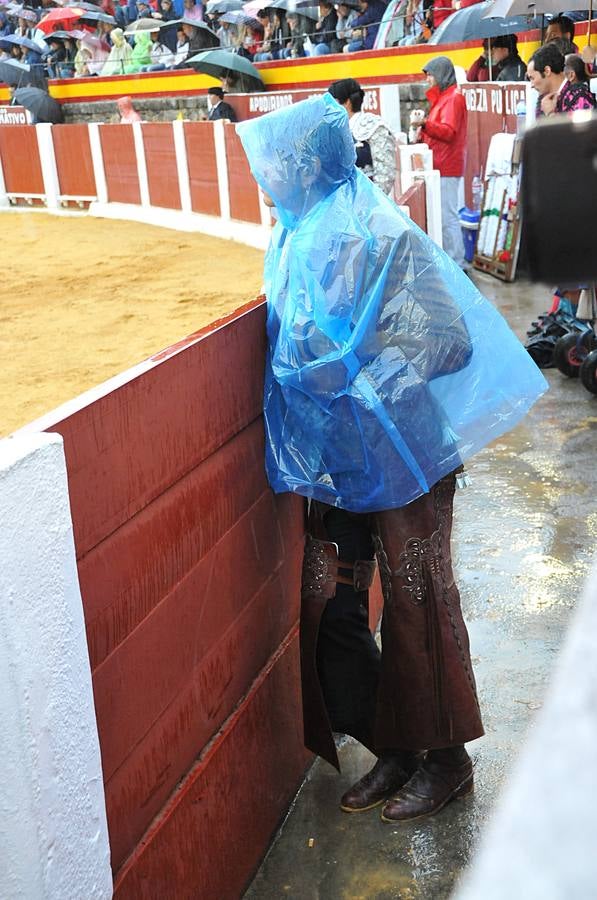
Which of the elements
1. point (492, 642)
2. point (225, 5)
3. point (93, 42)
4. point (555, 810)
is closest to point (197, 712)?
point (492, 642)

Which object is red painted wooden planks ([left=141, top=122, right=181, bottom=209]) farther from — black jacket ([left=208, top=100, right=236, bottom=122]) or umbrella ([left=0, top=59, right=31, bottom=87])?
umbrella ([left=0, top=59, right=31, bottom=87])

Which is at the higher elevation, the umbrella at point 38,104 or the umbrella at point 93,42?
the umbrella at point 93,42

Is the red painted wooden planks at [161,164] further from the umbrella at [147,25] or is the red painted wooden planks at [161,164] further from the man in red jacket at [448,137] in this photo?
the umbrella at [147,25]

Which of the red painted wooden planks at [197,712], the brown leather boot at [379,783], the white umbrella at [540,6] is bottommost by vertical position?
the brown leather boot at [379,783]

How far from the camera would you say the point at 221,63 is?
16.8m

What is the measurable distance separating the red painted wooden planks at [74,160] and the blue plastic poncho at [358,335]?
13979 millimetres

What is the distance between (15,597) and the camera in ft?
5.01

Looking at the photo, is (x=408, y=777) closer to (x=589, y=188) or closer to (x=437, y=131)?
(x=589, y=188)

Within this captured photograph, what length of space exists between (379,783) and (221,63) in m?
15.5

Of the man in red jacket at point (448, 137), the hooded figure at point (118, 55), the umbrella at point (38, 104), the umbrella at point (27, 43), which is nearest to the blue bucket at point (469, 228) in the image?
the man in red jacket at point (448, 137)

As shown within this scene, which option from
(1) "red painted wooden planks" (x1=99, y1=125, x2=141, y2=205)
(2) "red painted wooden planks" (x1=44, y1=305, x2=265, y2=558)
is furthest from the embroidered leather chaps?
(1) "red painted wooden planks" (x1=99, y1=125, x2=141, y2=205)

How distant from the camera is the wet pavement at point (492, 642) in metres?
2.55

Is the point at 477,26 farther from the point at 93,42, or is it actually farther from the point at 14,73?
the point at 14,73

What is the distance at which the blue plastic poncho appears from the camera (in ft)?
7.81
